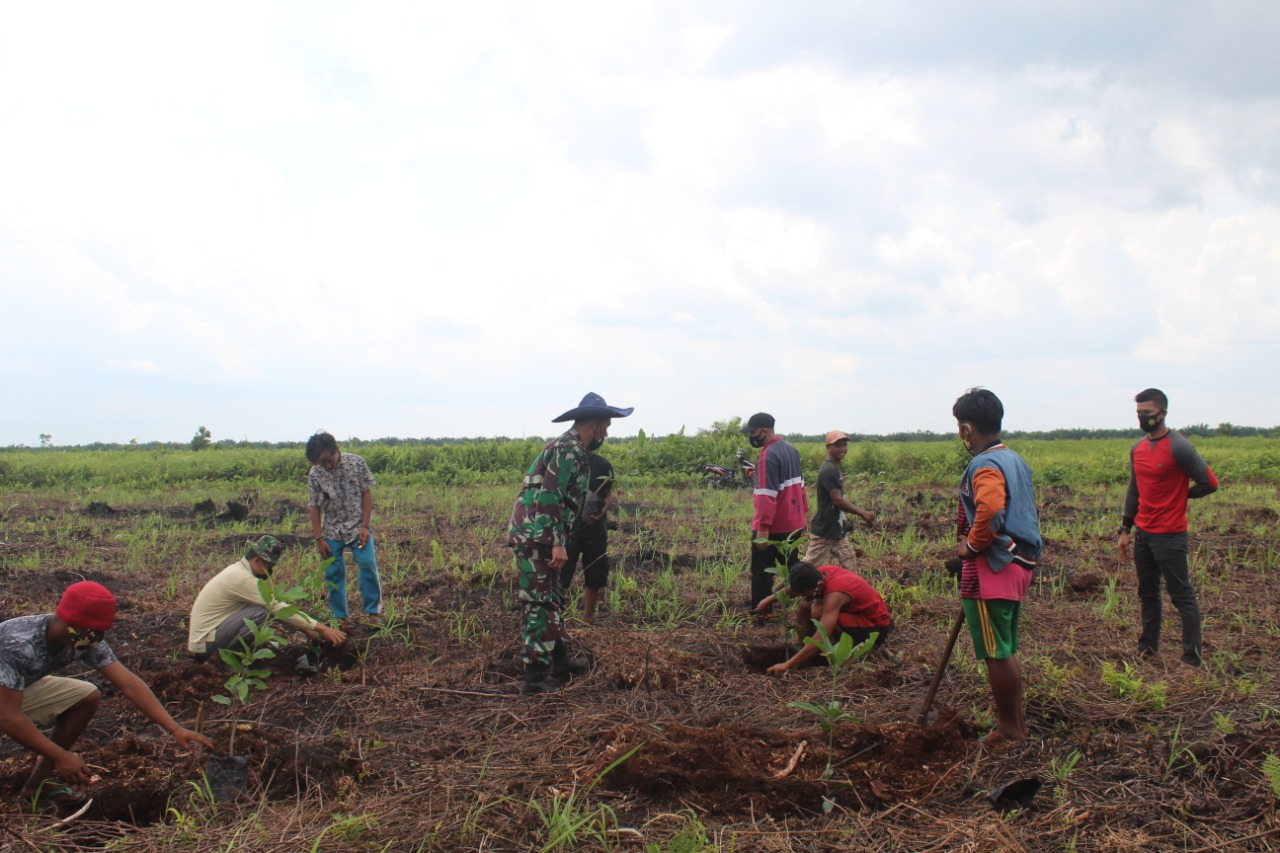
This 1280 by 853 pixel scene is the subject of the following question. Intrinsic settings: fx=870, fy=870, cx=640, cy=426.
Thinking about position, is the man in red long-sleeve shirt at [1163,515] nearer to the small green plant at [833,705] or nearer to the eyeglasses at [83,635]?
the small green plant at [833,705]

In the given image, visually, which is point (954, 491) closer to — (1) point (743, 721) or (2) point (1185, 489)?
(2) point (1185, 489)

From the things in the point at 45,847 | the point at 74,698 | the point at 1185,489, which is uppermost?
the point at 1185,489

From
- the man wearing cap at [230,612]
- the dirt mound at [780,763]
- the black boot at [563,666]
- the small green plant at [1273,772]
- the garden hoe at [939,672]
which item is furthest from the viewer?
the man wearing cap at [230,612]

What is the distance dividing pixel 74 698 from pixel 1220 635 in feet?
22.7

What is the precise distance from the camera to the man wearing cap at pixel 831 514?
6.51 meters

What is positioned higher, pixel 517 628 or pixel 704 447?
pixel 704 447

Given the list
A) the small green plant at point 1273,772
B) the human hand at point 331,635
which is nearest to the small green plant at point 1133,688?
the small green plant at point 1273,772

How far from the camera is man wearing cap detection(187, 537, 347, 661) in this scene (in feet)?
17.3

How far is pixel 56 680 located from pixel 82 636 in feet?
1.59

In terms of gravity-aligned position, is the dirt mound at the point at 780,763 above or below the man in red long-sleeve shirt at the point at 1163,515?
below

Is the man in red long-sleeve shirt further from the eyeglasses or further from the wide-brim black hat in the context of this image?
the eyeglasses

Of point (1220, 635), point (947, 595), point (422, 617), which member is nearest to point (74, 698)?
point (422, 617)

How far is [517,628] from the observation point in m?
6.41

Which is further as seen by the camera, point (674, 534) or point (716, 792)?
point (674, 534)
